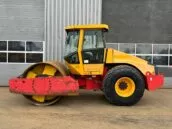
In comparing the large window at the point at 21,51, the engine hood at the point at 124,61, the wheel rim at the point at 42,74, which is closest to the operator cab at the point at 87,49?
the engine hood at the point at 124,61

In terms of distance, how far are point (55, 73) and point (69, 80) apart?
695 mm

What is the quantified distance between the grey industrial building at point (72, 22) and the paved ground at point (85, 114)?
346cm

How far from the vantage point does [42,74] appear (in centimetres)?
1295

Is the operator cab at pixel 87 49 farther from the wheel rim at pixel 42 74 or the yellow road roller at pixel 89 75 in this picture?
the wheel rim at pixel 42 74

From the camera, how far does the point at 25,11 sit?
17.5 meters

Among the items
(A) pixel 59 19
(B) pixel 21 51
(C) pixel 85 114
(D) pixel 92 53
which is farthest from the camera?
(B) pixel 21 51

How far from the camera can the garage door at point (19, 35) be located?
1739 cm

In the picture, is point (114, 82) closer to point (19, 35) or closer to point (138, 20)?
point (138, 20)

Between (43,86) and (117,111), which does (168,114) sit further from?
(43,86)

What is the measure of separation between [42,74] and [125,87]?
103 inches

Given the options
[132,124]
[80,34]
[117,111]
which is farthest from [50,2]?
[132,124]

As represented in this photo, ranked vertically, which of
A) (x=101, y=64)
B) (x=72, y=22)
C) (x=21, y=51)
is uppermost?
(x=72, y=22)

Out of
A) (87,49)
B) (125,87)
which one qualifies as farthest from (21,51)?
(125,87)

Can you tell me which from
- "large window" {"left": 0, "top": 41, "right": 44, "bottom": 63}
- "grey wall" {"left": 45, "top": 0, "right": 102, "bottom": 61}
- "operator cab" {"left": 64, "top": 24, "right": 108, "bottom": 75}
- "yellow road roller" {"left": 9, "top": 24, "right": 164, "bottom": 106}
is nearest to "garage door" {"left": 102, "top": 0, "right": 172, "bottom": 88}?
"grey wall" {"left": 45, "top": 0, "right": 102, "bottom": 61}
